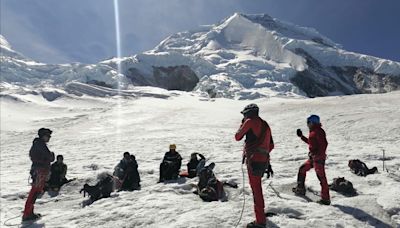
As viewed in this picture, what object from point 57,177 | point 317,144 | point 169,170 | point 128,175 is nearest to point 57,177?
point 57,177

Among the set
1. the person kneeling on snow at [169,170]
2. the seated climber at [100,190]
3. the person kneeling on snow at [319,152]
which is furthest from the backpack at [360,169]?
the seated climber at [100,190]

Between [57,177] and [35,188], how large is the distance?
347 centimetres

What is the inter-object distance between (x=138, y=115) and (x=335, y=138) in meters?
21.0

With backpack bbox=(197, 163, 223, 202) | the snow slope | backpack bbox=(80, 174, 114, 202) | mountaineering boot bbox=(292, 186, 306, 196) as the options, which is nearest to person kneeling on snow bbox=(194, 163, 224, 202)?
backpack bbox=(197, 163, 223, 202)

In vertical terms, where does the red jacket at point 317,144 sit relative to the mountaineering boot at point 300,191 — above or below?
above

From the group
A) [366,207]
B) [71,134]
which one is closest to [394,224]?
[366,207]

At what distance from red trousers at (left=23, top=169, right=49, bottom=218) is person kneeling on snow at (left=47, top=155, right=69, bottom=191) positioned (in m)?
2.98

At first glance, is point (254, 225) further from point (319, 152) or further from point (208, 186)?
point (208, 186)

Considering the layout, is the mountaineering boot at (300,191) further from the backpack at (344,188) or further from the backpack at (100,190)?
the backpack at (100,190)

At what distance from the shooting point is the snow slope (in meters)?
8.84

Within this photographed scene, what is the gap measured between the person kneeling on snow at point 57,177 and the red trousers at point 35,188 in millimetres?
2984

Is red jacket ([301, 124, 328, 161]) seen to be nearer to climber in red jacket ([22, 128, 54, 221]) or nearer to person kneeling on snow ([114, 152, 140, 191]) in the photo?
person kneeling on snow ([114, 152, 140, 191])

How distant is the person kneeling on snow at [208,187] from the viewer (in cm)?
1002

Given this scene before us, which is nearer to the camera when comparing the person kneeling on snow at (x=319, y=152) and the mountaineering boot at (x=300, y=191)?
the person kneeling on snow at (x=319, y=152)
